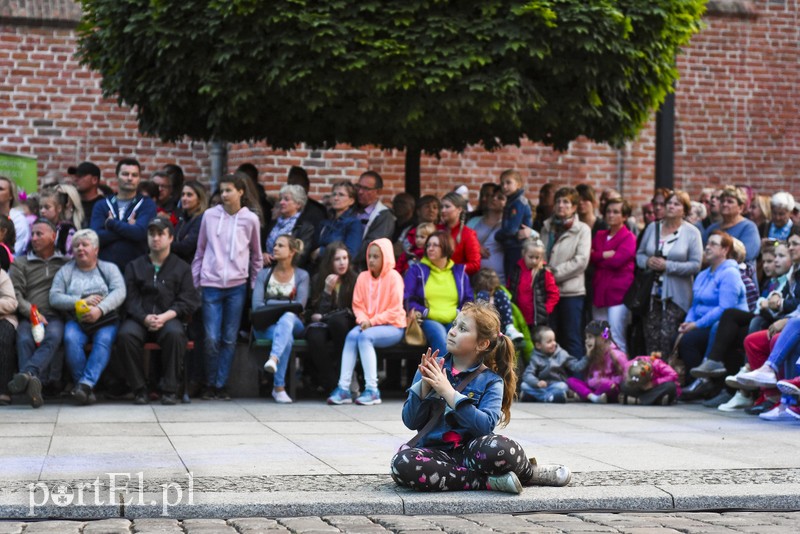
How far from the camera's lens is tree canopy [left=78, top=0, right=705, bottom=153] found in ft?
38.3

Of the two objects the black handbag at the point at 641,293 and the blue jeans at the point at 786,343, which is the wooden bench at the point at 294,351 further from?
the blue jeans at the point at 786,343

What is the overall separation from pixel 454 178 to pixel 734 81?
491 centimetres

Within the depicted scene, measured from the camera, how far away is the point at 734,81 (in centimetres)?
1975

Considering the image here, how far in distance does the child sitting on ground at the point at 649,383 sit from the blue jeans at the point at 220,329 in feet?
11.6

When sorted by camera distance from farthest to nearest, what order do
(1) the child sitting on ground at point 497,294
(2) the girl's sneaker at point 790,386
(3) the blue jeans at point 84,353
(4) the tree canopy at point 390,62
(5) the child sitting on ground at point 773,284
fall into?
(1) the child sitting on ground at point 497,294 → (4) the tree canopy at point 390,62 → (5) the child sitting on ground at point 773,284 → (3) the blue jeans at point 84,353 → (2) the girl's sneaker at point 790,386

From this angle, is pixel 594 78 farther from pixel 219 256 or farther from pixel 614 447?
pixel 614 447

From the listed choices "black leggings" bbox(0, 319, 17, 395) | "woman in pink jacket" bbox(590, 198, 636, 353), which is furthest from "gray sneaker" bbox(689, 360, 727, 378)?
"black leggings" bbox(0, 319, 17, 395)

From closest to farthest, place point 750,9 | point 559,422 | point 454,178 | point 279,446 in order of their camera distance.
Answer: point 279,446, point 559,422, point 454,178, point 750,9

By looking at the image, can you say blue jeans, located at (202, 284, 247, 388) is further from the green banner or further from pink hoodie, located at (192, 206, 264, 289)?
the green banner

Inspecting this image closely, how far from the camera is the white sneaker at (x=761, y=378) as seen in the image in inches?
416

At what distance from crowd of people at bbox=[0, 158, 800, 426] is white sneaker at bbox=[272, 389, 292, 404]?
3cm

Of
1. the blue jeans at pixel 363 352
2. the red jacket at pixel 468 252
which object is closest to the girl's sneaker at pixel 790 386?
the red jacket at pixel 468 252

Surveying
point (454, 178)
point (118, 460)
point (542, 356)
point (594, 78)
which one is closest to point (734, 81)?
point (454, 178)

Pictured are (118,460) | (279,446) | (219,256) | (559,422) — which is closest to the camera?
(118,460)
